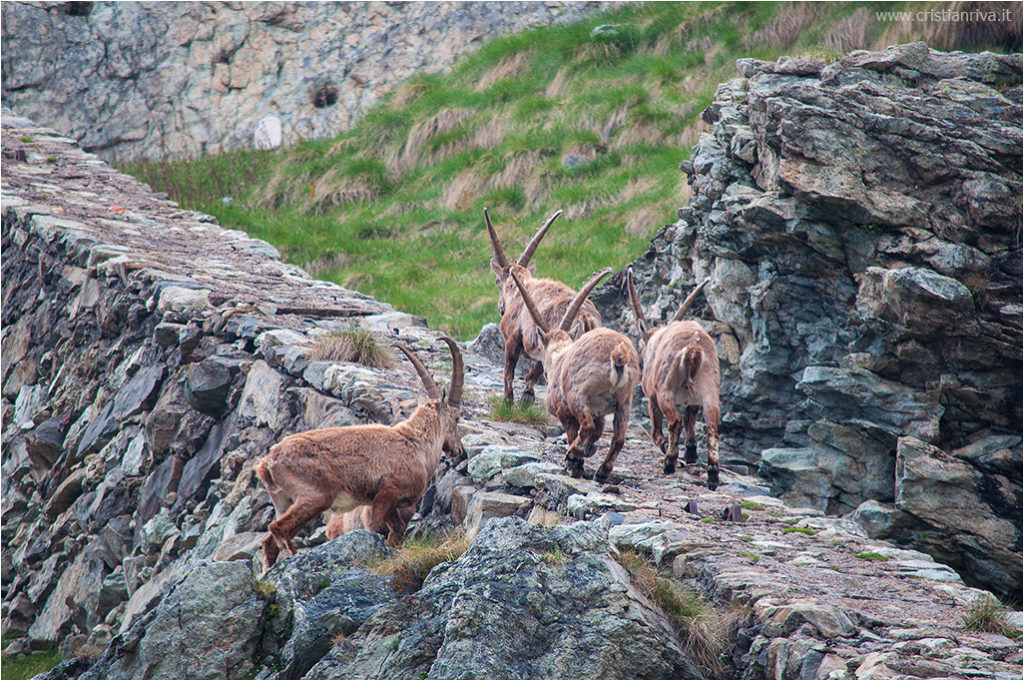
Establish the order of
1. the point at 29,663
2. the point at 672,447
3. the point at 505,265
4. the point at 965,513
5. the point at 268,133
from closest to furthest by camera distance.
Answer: the point at 672,447, the point at 965,513, the point at 29,663, the point at 505,265, the point at 268,133

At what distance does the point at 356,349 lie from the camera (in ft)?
30.8

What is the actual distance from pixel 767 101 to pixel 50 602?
8891 mm

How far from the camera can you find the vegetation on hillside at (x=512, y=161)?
49.2ft

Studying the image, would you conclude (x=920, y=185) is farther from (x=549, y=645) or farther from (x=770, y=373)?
(x=549, y=645)

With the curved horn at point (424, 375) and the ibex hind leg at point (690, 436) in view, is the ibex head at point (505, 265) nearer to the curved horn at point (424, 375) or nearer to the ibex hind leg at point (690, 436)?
the ibex hind leg at point (690, 436)

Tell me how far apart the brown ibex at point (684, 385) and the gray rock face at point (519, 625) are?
314 centimetres

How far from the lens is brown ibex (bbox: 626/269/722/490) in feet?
24.9

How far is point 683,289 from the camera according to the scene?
1148cm

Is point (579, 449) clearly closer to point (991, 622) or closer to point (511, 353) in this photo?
point (511, 353)

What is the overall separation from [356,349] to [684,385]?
337 cm

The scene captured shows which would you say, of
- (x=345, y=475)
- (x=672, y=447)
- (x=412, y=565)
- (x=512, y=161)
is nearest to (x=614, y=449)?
(x=672, y=447)

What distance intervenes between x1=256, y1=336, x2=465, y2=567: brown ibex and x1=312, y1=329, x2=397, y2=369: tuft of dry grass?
2886 millimetres

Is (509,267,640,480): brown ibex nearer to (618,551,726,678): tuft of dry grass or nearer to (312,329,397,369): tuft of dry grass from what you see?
(618,551,726,678): tuft of dry grass

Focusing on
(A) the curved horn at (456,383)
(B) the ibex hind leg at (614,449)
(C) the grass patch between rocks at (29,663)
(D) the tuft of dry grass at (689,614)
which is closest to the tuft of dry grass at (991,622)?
(D) the tuft of dry grass at (689,614)
